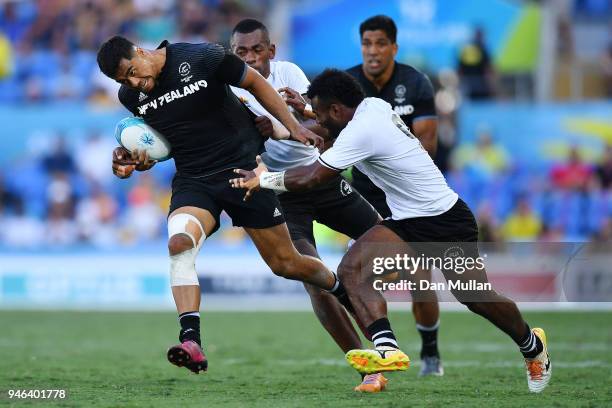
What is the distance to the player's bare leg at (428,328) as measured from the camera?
9.12 meters

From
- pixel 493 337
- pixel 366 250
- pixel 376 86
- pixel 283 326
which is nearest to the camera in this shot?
pixel 366 250

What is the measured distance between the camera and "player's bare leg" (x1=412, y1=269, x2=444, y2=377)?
29.9 ft

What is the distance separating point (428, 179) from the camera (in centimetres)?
755

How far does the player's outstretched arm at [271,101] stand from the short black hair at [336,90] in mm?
291

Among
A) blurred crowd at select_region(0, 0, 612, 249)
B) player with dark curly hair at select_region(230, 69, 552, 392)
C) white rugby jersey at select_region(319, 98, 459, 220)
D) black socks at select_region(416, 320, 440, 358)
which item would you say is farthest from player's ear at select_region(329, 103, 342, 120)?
blurred crowd at select_region(0, 0, 612, 249)

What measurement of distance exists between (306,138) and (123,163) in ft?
4.27

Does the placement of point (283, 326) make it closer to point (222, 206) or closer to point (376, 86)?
point (376, 86)

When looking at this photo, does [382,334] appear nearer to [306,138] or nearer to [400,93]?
[306,138]

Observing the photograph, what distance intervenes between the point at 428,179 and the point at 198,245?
63.6 inches

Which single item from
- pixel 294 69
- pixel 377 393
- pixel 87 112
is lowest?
pixel 377 393

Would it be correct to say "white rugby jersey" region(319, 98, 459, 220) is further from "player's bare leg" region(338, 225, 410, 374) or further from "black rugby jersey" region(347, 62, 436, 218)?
"black rugby jersey" region(347, 62, 436, 218)

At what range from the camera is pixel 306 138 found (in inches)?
298

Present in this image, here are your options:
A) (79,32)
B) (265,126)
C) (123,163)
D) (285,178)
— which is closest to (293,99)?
(265,126)

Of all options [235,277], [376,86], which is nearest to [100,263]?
[235,277]
